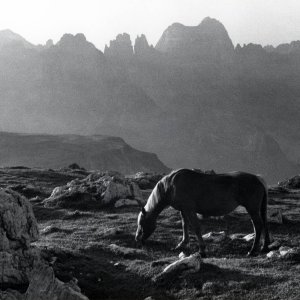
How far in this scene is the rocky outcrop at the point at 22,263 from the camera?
42.5 ft

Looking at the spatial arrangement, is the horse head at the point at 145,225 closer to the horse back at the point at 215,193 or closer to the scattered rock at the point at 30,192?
the horse back at the point at 215,193

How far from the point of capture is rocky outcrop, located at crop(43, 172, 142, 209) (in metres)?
32.4

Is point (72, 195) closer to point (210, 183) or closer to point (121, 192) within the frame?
point (121, 192)

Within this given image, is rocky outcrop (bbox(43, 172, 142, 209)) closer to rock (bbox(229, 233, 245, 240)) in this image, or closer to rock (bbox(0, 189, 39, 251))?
rock (bbox(229, 233, 245, 240))

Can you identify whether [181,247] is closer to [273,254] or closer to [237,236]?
[237,236]

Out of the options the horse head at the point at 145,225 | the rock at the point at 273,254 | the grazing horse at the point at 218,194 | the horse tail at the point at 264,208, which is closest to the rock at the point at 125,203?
the horse head at the point at 145,225

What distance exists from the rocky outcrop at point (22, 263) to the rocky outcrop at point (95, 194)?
15.5m

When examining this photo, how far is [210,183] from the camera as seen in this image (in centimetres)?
1938

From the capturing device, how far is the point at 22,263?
15188 mm

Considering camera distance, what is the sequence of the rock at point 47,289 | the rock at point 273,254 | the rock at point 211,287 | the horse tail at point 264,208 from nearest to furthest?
the rock at point 47,289 → the rock at point 211,287 → the rock at point 273,254 → the horse tail at point 264,208

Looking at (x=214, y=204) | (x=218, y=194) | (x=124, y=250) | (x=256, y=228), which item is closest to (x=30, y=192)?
(x=124, y=250)

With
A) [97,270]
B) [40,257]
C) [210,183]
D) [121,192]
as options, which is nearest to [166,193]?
[210,183]

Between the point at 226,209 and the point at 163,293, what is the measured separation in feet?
18.9

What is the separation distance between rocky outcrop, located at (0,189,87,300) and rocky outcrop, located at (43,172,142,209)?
15464mm
